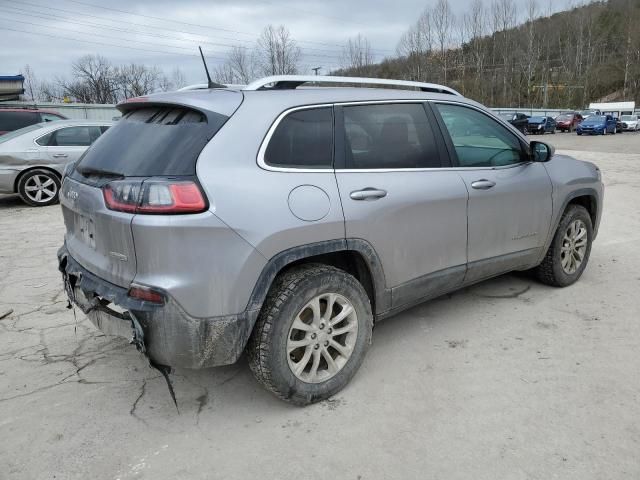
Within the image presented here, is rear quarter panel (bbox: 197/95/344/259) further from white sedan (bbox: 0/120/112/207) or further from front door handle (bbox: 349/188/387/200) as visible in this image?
white sedan (bbox: 0/120/112/207)

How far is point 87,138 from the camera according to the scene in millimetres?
9734

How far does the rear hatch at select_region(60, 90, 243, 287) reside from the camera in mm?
2404

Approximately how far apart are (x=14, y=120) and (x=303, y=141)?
11.4 metres

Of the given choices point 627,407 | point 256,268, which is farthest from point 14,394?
point 627,407

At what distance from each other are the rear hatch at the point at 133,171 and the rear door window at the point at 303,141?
283 mm

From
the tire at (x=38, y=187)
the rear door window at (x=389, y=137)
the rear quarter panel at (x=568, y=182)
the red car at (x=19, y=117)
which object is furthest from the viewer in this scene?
the red car at (x=19, y=117)

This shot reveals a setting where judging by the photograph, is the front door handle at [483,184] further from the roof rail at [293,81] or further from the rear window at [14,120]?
the rear window at [14,120]

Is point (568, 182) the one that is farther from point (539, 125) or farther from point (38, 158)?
point (539, 125)

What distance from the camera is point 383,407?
2.83m

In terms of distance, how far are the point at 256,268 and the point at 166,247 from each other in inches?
17.2

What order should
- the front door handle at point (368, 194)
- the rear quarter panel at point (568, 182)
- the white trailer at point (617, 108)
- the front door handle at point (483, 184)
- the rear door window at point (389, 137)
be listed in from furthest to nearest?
the white trailer at point (617, 108) → the rear quarter panel at point (568, 182) → the front door handle at point (483, 184) → the rear door window at point (389, 137) → the front door handle at point (368, 194)

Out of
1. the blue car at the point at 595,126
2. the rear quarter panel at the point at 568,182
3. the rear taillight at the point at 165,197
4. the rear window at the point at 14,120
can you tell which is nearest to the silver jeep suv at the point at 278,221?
the rear taillight at the point at 165,197

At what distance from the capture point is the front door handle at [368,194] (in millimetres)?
2871

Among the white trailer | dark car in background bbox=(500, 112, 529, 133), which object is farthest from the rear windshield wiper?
the white trailer
